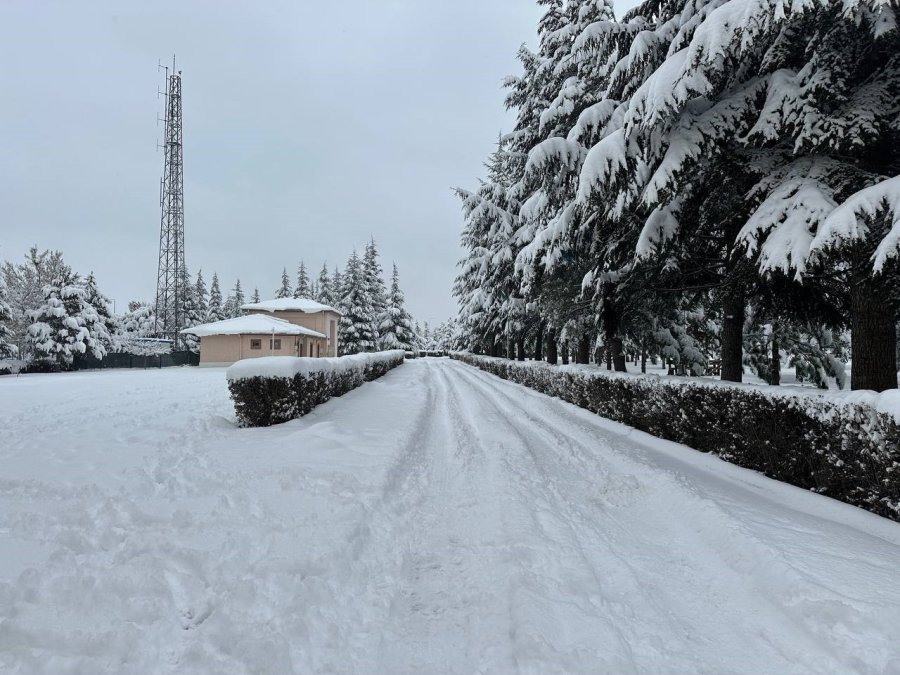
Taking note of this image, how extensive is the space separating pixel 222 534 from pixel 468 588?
81.3 inches

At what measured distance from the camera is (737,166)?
6578 mm

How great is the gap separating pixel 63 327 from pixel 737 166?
37533 mm

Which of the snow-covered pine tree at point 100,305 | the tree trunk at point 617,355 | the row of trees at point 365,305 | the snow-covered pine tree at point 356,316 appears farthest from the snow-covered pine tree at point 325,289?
the tree trunk at point 617,355

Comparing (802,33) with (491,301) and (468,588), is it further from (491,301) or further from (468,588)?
(491,301)

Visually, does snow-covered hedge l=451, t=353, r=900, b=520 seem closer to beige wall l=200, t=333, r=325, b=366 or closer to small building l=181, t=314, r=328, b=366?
small building l=181, t=314, r=328, b=366

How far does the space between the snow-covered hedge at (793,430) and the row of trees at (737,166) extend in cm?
144

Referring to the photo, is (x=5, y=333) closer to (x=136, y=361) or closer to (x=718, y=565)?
(x=136, y=361)

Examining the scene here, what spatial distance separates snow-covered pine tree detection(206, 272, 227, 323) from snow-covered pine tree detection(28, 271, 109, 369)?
1107 inches

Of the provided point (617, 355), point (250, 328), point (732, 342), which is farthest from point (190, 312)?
point (732, 342)

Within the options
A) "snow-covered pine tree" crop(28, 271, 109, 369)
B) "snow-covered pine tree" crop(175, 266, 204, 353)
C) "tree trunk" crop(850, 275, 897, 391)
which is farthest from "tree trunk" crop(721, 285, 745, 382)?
"snow-covered pine tree" crop(175, 266, 204, 353)

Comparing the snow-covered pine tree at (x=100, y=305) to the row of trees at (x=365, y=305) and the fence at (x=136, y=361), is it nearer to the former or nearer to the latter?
the fence at (x=136, y=361)

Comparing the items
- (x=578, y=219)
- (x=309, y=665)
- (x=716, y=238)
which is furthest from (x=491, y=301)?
(x=309, y=665)

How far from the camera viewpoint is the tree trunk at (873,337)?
5.48 metres

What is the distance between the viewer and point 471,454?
616 cm
